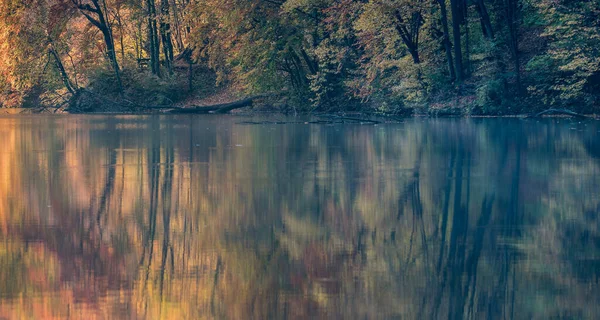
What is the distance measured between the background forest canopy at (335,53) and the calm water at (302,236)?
16746 millimetres

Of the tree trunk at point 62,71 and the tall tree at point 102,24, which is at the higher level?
the tall tree at point 102,24

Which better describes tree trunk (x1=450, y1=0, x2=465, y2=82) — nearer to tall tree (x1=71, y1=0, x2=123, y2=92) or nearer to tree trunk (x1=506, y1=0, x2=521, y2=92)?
tree trunk (x1=506, y1=0, x2=521, y2=92)

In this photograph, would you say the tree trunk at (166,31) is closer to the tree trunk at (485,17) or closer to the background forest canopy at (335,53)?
the background forest canopy at (335,53)

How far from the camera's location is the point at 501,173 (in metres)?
14.4

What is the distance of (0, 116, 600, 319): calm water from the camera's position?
6203 millimetres

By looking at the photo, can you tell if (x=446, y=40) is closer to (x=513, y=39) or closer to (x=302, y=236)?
(x=513, y=39)

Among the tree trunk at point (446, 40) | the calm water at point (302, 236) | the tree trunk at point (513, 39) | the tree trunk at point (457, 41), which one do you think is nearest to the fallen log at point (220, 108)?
the tree trunk at point (446, 40)

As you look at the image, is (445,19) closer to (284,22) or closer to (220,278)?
(284,22)

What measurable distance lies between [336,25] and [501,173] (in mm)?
26581

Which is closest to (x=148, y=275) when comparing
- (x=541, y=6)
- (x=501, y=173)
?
(x=501, y=173)

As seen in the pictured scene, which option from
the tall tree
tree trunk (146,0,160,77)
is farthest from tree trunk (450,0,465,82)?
the tall tree

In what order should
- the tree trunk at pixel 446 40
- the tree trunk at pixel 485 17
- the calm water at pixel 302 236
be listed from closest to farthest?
the calm water at pixel 302 236, the tree trunk at pixel 446 40, the tree trunk at pixel 485 17

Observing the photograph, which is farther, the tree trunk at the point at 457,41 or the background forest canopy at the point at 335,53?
the tree trunk at the point at 457,41

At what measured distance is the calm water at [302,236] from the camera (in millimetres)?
6203
